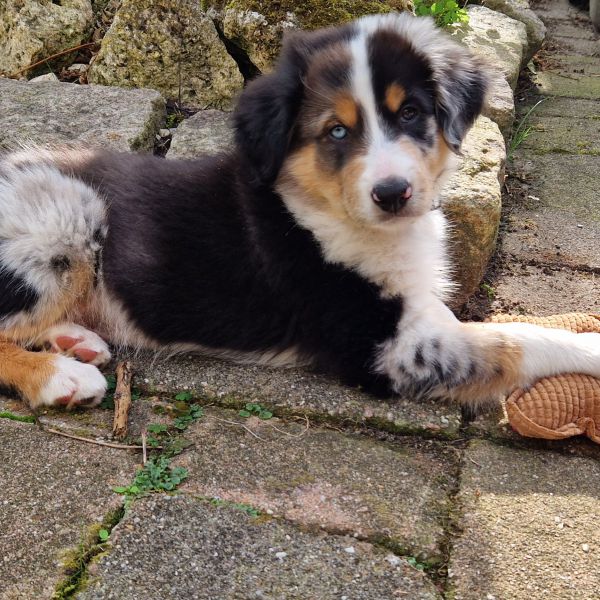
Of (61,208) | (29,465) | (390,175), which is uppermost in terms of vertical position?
(390,175)

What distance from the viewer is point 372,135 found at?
265 centimetres

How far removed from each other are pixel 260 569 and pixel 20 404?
1.20 metres

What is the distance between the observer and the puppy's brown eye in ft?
8.96

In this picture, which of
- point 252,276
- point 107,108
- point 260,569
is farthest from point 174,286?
point 107,108

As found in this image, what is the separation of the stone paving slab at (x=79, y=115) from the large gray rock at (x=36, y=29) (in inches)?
20.3

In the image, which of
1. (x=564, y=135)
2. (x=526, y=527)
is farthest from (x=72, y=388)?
(x=564, y=135)

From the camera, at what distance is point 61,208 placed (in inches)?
116

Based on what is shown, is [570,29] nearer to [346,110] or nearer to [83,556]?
[346,110]

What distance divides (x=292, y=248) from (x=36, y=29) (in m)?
3.23

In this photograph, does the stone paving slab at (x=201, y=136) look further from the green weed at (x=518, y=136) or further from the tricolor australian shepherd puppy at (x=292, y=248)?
the green weed at (x=518, y=136)

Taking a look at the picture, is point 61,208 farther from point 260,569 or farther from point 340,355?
point 260,569

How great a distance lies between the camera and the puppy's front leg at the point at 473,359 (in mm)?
2719

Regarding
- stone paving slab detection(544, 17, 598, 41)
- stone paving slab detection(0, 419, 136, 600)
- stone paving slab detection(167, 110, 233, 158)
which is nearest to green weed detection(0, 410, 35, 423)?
stone paving slab detection(0, 419, 136, 600)

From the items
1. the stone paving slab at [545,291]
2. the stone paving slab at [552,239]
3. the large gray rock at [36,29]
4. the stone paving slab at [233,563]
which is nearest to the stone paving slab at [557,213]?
the stone paving slab at [552,239]
